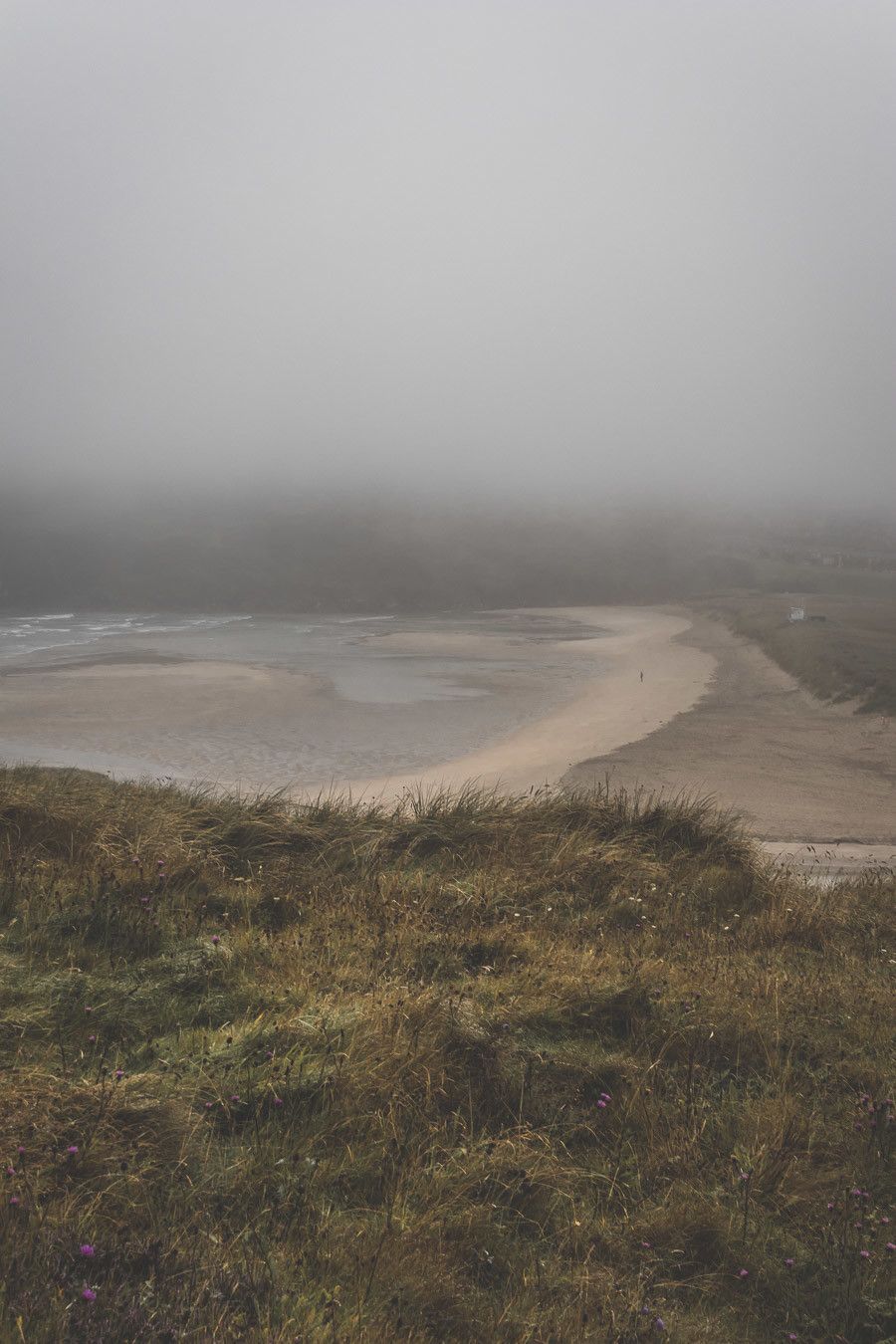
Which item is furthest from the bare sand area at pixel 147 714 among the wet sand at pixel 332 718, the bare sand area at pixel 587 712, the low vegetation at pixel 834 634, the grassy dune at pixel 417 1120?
the low vegetation at pixel 834 634

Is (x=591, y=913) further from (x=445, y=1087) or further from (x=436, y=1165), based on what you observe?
(x=436, y=1165)

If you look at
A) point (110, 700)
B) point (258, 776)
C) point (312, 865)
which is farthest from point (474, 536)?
point (312, 865)

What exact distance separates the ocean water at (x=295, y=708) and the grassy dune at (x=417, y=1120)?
11.1 m

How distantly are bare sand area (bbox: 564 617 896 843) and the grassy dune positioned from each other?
10198mm

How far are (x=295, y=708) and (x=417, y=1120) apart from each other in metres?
30.6

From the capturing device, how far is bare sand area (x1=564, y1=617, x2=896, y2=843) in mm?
19266

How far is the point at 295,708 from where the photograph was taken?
109 ft

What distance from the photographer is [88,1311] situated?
1.95 metres

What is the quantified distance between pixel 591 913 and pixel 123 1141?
13.9 ft

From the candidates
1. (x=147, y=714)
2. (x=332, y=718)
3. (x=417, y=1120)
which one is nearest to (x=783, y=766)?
(x=332, y=718)

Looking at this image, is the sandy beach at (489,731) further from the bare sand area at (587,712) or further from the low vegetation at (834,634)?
the low vegetation at (834,634)

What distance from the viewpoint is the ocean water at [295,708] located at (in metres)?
24.8

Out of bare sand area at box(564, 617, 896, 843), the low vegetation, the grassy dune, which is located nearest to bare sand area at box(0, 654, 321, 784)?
bare sand area at box(564, 617, 896, 843)

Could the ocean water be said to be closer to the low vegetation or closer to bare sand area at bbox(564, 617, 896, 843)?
bare sand area at bbox(564, 617, 896, 843)
